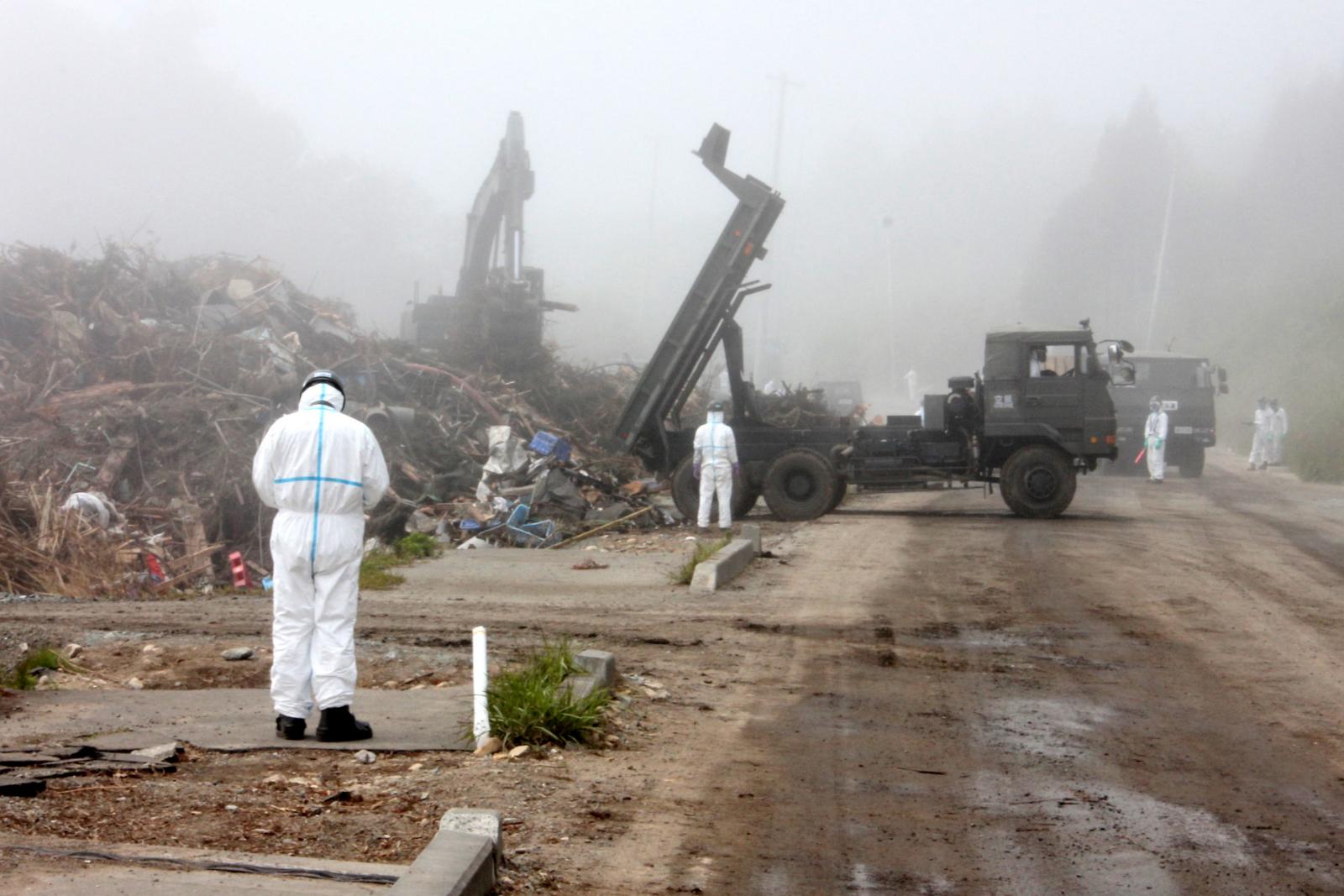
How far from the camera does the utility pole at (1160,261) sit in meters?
71.4

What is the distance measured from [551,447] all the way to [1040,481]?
6.96 m

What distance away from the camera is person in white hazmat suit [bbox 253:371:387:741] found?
6.57 m

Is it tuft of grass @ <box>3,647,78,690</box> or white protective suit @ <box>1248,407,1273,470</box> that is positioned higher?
white protective suit @ <box>1248,407,1273,470</box>

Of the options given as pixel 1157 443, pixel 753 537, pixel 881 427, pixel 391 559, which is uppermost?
pixel 881 427

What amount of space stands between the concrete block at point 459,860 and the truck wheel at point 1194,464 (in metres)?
27.2

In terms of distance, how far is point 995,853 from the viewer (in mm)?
4996

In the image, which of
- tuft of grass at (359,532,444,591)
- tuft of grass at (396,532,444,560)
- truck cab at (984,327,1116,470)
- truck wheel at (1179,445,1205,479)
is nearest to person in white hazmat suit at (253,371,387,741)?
tuft of grass at (359,532,444,591)

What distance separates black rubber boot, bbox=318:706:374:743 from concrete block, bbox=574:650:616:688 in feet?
4.37

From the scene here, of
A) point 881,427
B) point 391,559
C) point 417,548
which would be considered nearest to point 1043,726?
point 391,559

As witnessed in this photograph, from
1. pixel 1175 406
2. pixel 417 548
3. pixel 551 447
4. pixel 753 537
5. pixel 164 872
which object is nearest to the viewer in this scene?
pixel 164 872

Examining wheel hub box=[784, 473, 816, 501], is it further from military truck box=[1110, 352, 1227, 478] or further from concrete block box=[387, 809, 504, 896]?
concrete block box=[387, 809, 504, 896]

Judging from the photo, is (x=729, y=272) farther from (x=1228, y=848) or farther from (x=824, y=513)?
(x=1228, y=848)

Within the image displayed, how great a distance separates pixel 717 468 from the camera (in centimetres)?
1766

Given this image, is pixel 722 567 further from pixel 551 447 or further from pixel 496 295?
pixel 496 295
